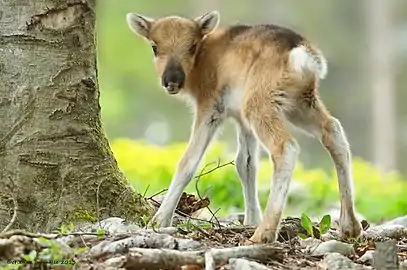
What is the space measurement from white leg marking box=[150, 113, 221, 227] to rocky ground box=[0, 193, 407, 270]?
43 centimetres

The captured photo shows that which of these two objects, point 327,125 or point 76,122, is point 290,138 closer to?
Result: point 327,125

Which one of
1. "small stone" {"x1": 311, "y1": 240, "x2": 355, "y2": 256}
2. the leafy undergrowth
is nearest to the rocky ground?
"small stone" {"x1": 311, "y1": 240, "x2": 355, "y2": 256}

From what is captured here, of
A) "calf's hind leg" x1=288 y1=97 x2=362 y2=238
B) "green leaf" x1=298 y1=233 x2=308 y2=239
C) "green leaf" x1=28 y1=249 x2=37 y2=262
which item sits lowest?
"green leaf" x1=28 y1=249 x2=37 y2=262

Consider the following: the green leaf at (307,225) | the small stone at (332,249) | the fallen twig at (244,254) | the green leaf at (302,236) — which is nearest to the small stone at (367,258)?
the small stone at (332,249)

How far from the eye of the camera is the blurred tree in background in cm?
3206

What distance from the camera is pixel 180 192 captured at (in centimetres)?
674

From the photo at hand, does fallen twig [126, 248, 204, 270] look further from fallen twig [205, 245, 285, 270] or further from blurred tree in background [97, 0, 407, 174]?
blurred tree in background [97, 0, 407, 174]

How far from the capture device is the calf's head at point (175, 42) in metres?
7.12

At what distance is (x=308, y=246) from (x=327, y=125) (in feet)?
4.36

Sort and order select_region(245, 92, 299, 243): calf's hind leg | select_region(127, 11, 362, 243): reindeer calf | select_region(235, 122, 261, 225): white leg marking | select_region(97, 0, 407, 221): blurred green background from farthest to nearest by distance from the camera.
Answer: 1. select_region(97, 0, 407, 221): blurred green background
2. select_region(235, 122, 261, 225): white leg marking
3. select_region(127, 11, 362, 243): reindeer calf
4. select_region(245, 92, 299, 243): calf's hind leg

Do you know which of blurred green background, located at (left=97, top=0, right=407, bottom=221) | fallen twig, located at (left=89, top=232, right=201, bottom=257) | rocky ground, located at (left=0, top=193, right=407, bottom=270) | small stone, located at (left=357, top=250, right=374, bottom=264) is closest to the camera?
rocky ground, located at (left=0, top=193, right=407, bottom=270)

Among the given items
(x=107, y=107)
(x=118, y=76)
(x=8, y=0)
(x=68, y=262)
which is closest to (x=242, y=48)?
(x=8, y=0)

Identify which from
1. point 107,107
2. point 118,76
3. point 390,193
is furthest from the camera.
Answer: point 118,76

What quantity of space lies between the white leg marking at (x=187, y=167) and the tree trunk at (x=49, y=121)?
1.18 feet
